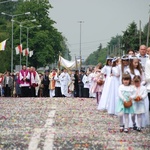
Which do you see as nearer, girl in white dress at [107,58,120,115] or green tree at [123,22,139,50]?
girl in white dress at [107,58,120,115]

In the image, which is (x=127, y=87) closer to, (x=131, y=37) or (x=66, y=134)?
(x=66, y=134)

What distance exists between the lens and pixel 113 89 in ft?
68.0

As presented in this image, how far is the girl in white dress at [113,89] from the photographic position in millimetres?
19875

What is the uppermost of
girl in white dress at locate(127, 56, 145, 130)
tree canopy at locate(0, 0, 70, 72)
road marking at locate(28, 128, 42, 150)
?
tree canopy at locate(0, 0, 70, 72)

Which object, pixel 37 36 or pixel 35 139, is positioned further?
pixel 37 36

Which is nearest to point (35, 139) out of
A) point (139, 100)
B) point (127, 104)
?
point (127, 104)

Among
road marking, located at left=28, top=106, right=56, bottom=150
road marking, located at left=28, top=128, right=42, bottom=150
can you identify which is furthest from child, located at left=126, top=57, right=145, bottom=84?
road marking, located at left=28, top=128, right=42, bottom=150

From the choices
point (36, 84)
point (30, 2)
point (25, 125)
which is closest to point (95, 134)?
point (25, 125)

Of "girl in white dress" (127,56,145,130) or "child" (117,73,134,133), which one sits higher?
"girl in white dress" (127,56,145,130)

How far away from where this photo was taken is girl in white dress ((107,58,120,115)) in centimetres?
1988

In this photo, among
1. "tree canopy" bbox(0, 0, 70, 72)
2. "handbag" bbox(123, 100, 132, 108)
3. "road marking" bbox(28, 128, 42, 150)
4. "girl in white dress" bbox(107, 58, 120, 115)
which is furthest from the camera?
"tree canopy" bbox(0, 0, 70, 72)

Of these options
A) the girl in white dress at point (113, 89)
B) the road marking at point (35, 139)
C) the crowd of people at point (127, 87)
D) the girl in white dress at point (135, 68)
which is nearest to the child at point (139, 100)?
the crowd of people at point (127, 87)

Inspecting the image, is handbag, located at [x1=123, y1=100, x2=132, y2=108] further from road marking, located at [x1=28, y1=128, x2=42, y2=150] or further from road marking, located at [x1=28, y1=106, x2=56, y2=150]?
road marking, located at [x1=28, y1=128, x2=42, y2=150]

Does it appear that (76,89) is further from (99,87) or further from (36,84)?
(99,87)
